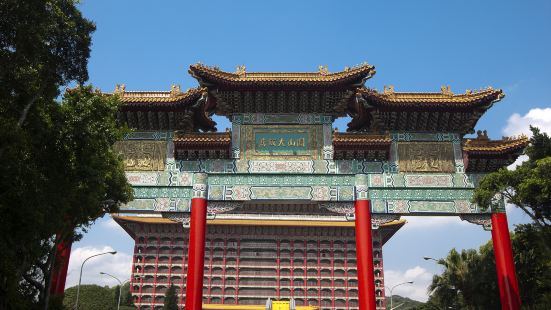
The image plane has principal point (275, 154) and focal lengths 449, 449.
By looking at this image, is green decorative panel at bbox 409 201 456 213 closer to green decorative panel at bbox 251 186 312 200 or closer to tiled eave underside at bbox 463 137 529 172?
tiled eave underside at bbox 463 137 529 172

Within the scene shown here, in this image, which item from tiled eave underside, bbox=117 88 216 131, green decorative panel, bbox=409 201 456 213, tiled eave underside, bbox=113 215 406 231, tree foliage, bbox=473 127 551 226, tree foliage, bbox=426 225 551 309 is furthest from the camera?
tiled eave underside, bbox=113 215 406 231

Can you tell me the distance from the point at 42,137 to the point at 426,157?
14933mm

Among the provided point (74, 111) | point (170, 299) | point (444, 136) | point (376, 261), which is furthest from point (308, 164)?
point (376, 261)

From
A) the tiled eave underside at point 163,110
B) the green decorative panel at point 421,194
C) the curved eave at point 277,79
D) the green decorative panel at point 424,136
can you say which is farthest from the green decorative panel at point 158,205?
the green decorative panel at point 424,136

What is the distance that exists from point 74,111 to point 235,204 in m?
8.39

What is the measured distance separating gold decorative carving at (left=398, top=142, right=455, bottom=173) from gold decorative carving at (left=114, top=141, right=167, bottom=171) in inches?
410

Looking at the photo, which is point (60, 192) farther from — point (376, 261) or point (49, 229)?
point (376, 261)

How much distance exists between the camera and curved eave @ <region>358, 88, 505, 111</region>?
1906 centimetres

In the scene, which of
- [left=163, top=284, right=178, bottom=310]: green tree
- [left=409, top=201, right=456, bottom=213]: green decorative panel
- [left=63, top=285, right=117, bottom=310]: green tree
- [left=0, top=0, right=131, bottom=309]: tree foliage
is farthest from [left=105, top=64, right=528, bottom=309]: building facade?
[left=163, top=284, right=178, bottom=310]: green tree

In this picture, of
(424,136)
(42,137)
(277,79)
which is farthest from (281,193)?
(42,137)

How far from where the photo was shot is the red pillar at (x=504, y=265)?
17219 mm

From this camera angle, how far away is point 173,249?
44.0 metres

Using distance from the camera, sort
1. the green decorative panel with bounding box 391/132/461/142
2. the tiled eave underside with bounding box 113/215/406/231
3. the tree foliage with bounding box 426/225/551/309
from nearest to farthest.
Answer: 1. the green decorative panel with bounding box 391/132/461/142
2. the tree foliage with bounding box 426/225/551/309
3. the tiled eave underside with bounding box 113/215/406/231

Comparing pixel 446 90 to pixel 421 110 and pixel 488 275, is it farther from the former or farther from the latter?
pixel 488 275
